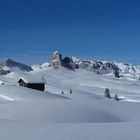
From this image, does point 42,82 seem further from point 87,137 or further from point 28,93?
point 87,137

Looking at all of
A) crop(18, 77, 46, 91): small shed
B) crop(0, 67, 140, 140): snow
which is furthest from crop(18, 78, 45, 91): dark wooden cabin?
crop(0, 67, 140, 140): snow

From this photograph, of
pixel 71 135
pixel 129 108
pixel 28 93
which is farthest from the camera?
pixel 28 93

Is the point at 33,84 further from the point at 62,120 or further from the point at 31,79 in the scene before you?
the point at 62,120

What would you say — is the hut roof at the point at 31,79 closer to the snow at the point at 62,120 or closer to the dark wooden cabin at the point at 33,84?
the dark wooden cabin at the point at 33,84

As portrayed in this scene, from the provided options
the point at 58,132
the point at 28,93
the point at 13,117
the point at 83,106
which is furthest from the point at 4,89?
the point at 58,132

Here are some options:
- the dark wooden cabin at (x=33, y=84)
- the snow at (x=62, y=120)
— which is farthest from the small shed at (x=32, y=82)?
the snow at (x=62, y=120)

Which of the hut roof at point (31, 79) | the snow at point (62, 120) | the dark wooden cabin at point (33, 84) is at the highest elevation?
the hut roof at point (31, 79)

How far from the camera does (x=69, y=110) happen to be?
40.1m

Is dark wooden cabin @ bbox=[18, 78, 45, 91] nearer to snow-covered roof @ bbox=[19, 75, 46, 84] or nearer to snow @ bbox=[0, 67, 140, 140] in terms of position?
snow-covered roof @ bbox=[19, 75, 46, 84]

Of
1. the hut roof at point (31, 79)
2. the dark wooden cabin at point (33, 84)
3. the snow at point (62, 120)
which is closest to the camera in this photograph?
the snow at point (62, 120)

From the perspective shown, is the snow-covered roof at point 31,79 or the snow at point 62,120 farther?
the snow-covered roof at point 31,79

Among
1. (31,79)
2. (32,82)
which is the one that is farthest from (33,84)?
(31,79)

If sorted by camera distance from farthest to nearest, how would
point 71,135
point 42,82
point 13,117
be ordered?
1. point 42,82
2. point 13,117
3. point 71,135

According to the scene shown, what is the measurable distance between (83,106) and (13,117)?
963cm
